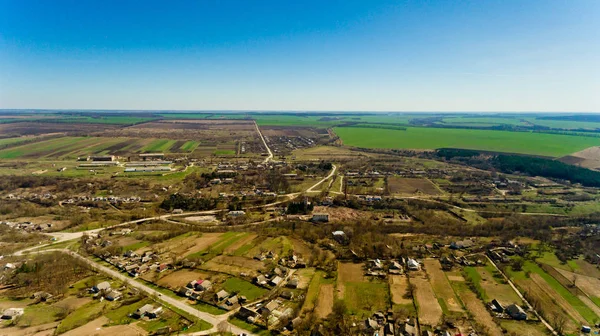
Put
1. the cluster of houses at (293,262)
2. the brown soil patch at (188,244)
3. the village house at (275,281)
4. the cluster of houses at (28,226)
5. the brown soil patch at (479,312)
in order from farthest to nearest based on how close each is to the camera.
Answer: the cluster of houses at (28,226) → the brown soil patch at (188,244) → the cluster of houses at (293,262) → the village house at (275,281) → the brown soil patch at (479,312)

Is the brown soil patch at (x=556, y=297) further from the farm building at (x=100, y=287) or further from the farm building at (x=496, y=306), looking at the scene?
the farm building at (x=100, y=287)

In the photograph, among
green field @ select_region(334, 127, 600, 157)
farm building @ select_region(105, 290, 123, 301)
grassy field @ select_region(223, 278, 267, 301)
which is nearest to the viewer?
farm building @ select_region(105, 290, 123, 301)

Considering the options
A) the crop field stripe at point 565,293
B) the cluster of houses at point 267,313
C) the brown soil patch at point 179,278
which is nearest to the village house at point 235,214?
the brown soil patch at point 179,278

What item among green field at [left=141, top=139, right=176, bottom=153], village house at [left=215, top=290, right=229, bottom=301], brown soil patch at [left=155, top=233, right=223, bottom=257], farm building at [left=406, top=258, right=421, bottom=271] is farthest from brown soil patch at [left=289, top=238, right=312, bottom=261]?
green field at [left=141, top=139, right=176, bottom=153]

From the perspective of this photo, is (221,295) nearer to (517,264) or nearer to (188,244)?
(188,244)

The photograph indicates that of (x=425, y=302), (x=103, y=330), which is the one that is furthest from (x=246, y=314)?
(x=425, y=302)

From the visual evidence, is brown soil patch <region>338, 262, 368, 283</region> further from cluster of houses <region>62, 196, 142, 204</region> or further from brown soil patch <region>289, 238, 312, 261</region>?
cluster of houses <region>62, 196, 142, 204</region>

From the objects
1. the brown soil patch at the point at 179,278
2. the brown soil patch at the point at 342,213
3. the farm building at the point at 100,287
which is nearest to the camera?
the farm building at the point at 100,287
